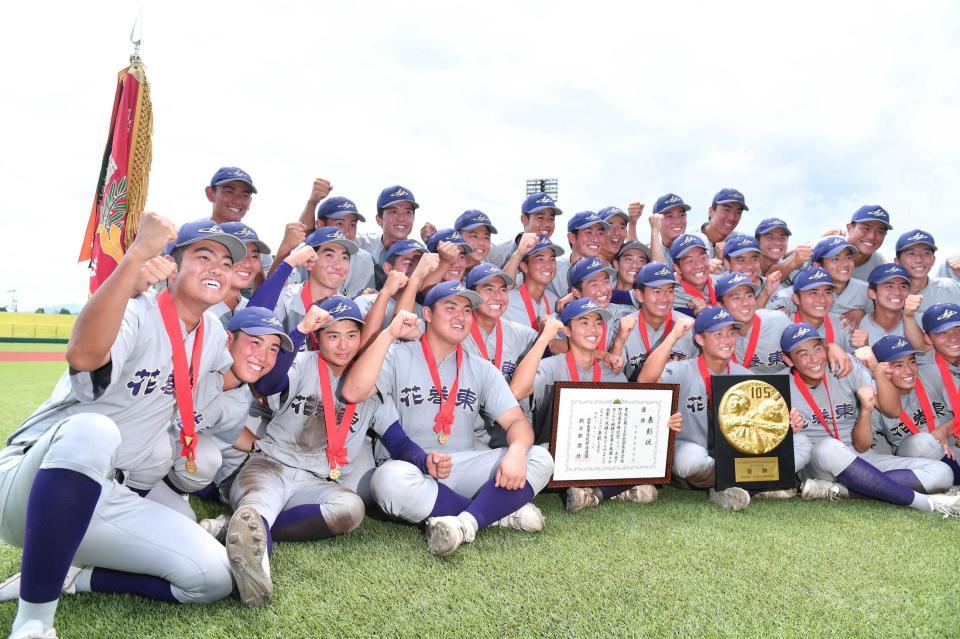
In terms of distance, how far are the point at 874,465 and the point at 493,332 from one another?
345cm

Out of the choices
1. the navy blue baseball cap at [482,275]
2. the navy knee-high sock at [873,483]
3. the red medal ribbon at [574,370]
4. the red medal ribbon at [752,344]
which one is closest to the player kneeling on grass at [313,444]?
the navy blue baseball cap at [482,275]

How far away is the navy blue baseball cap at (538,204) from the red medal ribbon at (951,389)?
3.91 metres

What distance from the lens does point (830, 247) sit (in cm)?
633

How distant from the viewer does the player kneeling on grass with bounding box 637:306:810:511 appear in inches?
193

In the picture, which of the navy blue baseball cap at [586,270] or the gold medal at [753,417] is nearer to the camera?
the gold medal at [753,417]

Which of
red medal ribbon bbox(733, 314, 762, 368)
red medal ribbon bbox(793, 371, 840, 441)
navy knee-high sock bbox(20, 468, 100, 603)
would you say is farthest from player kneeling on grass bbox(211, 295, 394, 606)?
red medal ribbon bbox(793, 371, 840, 441)

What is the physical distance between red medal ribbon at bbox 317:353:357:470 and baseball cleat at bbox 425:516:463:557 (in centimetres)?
76

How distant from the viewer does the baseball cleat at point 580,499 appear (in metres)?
4.43

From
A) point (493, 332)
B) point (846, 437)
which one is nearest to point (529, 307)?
point (493, 332)

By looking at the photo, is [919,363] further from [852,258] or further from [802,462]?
[802,462]

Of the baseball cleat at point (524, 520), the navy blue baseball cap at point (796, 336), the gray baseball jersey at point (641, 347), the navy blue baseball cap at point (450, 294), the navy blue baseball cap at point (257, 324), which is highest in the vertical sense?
the navy blue baseball cap at point (450, 294)

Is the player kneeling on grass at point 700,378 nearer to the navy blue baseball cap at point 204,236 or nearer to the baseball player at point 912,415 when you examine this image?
the baseball player at point 912,415

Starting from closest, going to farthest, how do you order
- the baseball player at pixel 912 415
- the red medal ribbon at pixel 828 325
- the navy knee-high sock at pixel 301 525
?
1. the navy knee-high sock at pixel 301 525
2. the baseball player at pixel 912 415
3. the red medal ribbon at pixel 828 325

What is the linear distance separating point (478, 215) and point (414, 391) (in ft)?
8.75
